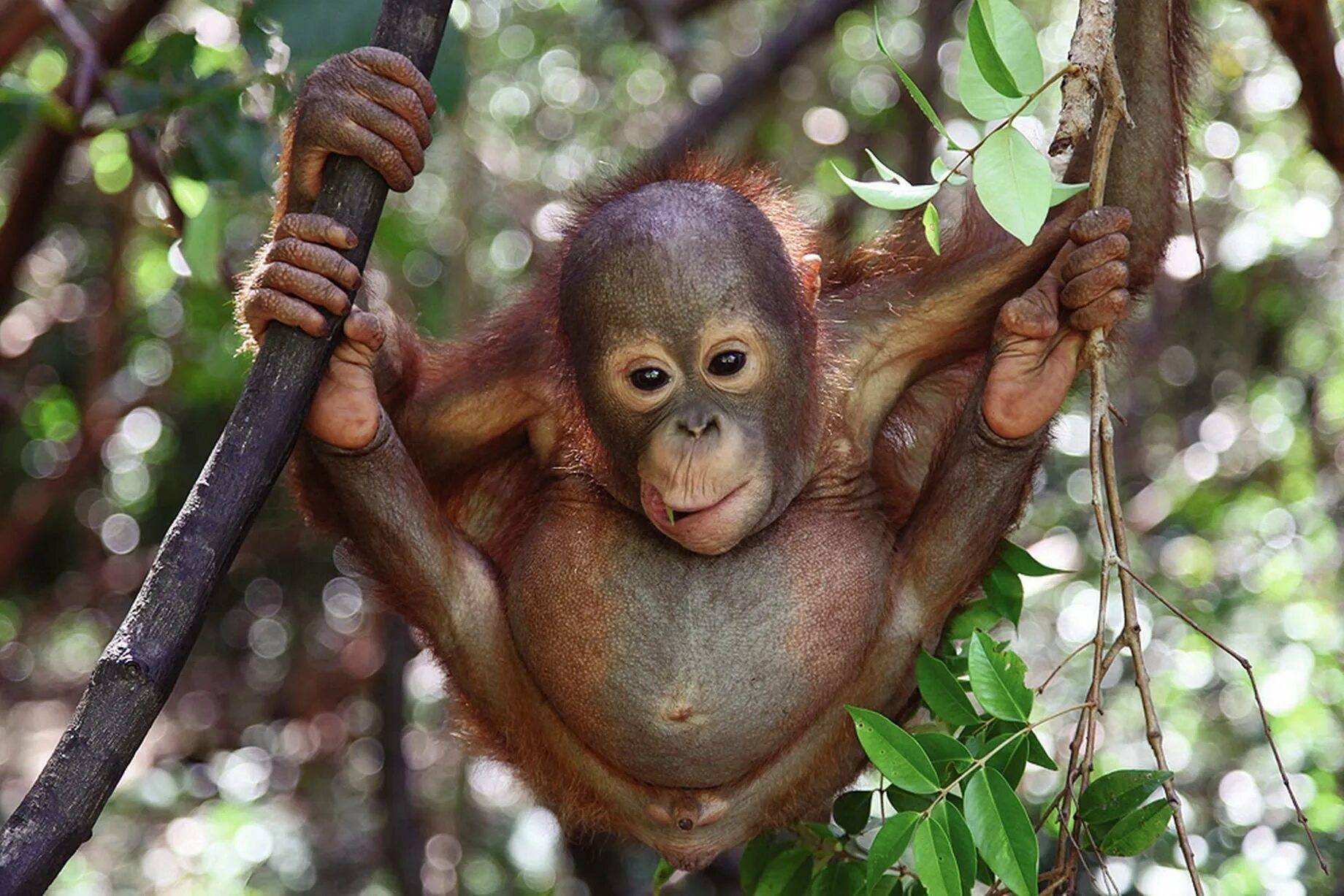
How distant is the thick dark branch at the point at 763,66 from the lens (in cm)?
491

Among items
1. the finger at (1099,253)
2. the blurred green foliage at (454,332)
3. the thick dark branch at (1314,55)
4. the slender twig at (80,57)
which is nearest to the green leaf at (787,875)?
Answer: the blurred green foliage at (454,332)

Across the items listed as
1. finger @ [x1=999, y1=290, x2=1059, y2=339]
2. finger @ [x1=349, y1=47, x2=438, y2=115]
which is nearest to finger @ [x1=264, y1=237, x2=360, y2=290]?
finger @ [x1=349, y1=47, x2=438, y2=115]

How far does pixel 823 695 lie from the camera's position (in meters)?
2.46

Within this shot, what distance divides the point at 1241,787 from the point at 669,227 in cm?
195

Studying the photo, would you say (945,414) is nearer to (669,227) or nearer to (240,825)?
(669,227)

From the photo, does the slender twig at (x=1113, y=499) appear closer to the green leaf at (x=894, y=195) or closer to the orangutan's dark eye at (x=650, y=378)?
the green leaf at (x=894, y=195)

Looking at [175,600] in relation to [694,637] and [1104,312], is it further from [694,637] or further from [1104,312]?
[1104,312]

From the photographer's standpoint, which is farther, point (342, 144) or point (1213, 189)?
point (1213, 189)

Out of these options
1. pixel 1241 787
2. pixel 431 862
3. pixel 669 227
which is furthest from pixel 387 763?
pixel 669 227

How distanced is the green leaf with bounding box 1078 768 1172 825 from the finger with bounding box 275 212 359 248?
1210mm

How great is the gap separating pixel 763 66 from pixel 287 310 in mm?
3288

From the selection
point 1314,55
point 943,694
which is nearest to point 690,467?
point 943,694

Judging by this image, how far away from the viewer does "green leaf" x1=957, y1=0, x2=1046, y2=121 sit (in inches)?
67.8

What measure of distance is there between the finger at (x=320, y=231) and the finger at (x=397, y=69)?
227 millimetres
